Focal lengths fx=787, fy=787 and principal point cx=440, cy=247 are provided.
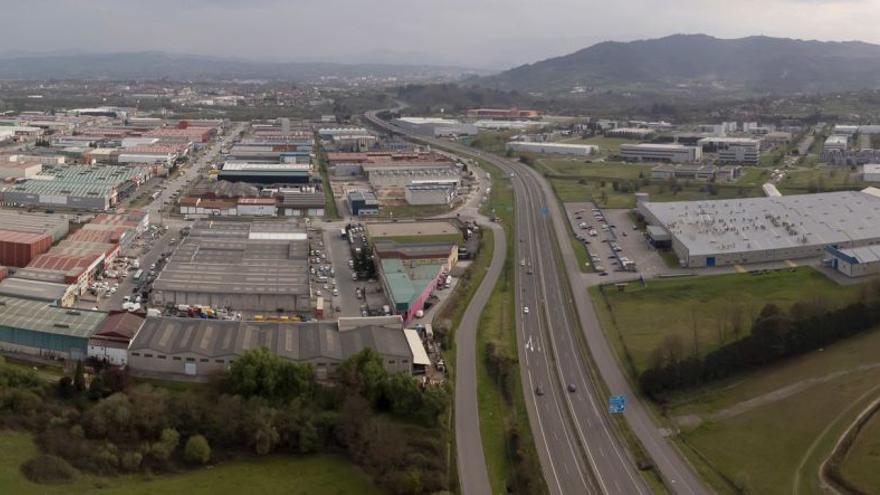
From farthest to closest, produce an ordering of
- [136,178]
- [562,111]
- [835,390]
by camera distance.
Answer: [562,111] → [136,178] → [835,390]

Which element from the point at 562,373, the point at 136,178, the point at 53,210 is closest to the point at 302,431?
the point at 562,373

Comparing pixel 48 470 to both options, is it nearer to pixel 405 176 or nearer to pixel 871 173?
pixel 405 176

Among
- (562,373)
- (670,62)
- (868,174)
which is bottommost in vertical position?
(562,373)

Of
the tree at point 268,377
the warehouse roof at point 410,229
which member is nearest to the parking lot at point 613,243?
the warehouse roof at point 410,229

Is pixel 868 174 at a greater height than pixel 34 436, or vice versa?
pixel 868 174

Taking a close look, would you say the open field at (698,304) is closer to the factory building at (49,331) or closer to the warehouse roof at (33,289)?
the factory building at (49,331)

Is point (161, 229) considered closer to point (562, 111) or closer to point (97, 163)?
point (97, 163)

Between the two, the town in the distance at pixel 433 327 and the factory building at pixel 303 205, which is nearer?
the town in the distance at pixel 433 327

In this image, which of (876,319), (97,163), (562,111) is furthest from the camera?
(562,111)

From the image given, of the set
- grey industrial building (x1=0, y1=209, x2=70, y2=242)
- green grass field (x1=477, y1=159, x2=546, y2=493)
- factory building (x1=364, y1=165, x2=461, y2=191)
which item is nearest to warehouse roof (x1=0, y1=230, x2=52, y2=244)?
grey industrial building (x1=0, y1=209, x2=70, y2=242)
